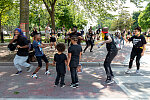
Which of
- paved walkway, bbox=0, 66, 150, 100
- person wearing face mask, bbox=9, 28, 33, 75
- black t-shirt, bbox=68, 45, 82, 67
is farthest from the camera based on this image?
person wearing face mask, bbox=9, 28, 33, 75

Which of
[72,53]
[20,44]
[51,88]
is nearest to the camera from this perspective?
[72,53]

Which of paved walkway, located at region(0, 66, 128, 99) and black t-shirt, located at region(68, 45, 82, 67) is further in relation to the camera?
black t-shirt, located at region(68, 45, 82, 67)

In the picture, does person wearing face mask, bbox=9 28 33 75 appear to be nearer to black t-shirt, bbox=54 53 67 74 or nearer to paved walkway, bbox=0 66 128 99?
paved walkway, bbox=0 66 128 99

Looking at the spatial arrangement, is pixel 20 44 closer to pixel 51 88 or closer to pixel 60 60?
pixel 60 60

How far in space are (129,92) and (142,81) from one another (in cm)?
133

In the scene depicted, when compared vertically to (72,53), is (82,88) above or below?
below

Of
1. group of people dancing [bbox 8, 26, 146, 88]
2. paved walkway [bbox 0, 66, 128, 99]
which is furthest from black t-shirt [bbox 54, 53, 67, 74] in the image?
paved walkway [bbox 0, 66, 128, 99]

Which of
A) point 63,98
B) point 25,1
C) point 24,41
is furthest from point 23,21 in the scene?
point 63,98

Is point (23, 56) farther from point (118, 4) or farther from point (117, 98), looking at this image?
point (118, 4)

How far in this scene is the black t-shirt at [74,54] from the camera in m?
4.80

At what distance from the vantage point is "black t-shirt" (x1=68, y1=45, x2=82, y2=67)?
4.80 m

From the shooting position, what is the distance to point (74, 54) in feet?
15.9

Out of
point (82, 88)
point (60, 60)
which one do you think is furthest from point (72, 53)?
point (82, 88)

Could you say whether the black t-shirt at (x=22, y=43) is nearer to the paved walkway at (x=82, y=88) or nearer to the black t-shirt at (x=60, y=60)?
the paved walkway at (x=82, y=88)
